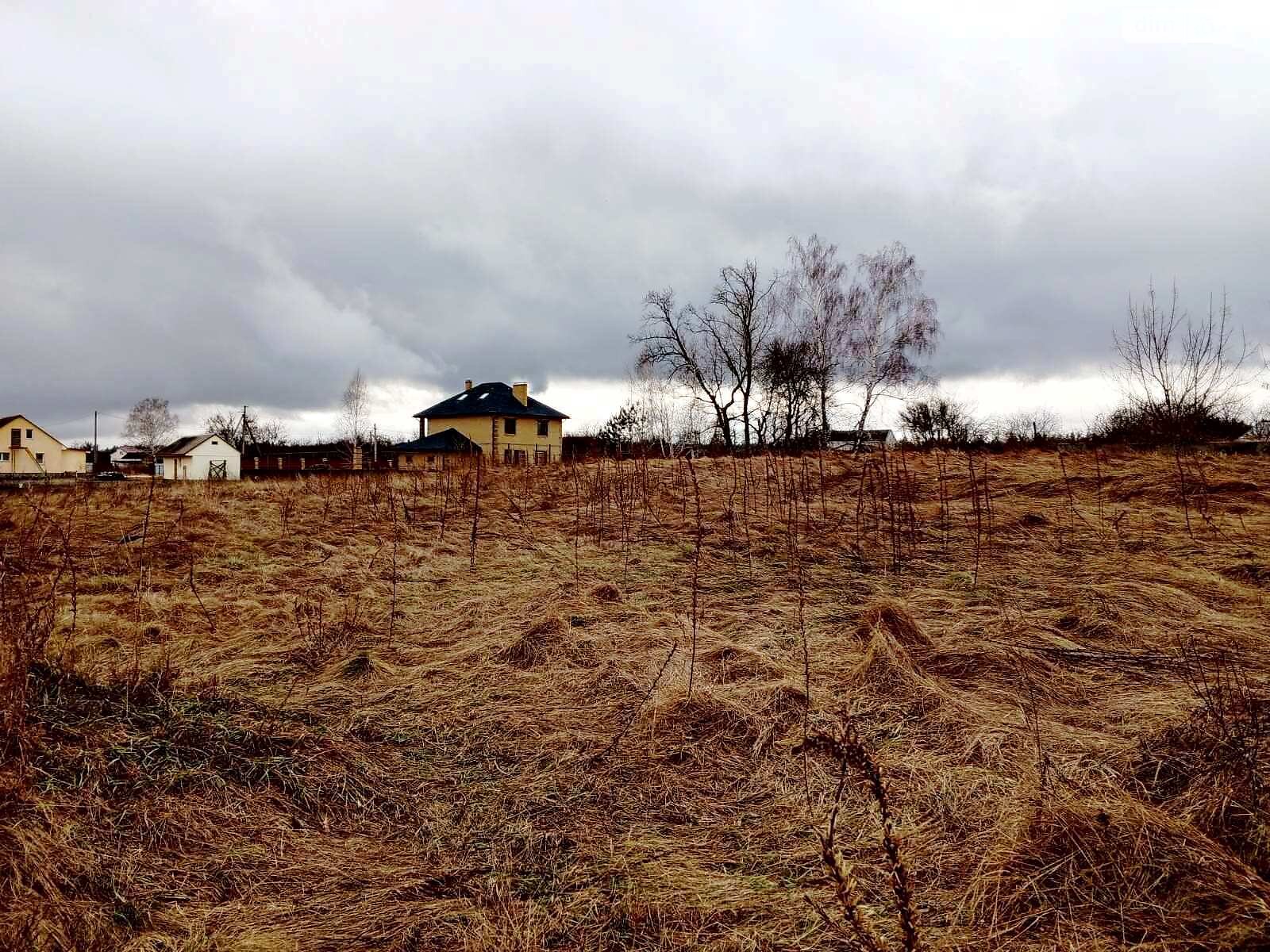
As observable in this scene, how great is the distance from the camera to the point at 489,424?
146 ft

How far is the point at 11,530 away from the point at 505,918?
32.4 feet

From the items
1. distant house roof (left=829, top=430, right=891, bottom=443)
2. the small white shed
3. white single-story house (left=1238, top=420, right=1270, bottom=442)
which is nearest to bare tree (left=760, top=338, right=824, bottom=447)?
distant house roof (left=829, top=430, right=891, bottom=443)

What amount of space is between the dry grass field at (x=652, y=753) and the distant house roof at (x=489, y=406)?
38736 mm

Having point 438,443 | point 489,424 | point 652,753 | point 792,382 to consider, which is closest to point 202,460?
point 438,443

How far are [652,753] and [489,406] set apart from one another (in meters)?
43.4

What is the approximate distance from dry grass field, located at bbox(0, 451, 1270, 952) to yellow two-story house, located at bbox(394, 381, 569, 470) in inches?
1473

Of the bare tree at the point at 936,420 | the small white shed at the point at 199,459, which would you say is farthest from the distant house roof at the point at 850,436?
the small white shed at the point at 199,459

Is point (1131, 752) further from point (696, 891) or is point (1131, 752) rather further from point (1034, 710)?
point (696, 891)

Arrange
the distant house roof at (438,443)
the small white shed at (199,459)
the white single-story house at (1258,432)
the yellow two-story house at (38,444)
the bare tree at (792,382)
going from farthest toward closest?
the yellow two-story house at (38,444), the distant house roof at (438,443), the small white shed at (199,459), the bare tree at (792,382), the white single-story house at (1258,432)

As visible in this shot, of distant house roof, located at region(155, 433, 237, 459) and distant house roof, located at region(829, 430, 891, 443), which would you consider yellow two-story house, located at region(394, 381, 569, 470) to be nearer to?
distant house roof, located at region(155, 433, 237, 459)

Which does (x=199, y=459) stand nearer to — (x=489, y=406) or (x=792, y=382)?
(x=489, y=406)

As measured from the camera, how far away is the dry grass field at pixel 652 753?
2127mm

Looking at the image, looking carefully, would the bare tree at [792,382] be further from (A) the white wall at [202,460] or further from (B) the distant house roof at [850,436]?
(A) the white wall at [202,460]

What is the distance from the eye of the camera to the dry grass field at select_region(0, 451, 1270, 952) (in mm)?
2127
